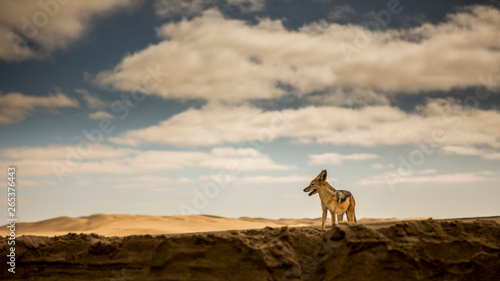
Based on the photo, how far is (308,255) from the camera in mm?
6023

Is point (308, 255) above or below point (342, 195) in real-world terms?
below

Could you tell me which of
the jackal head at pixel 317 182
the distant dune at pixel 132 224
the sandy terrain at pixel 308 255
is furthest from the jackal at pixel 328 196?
the distant dune at pixel 132 224

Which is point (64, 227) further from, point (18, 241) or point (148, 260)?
point (148, 260)

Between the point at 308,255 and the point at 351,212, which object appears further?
the point at 351,212

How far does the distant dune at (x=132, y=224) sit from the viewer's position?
15969 mm

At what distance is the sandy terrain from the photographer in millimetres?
5715

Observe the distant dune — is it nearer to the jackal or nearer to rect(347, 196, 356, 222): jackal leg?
rect(347, 196, 356, 222): jackal leg

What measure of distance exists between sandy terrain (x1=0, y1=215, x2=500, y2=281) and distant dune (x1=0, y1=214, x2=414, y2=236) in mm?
8711

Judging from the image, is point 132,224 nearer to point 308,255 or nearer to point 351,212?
point 351,212

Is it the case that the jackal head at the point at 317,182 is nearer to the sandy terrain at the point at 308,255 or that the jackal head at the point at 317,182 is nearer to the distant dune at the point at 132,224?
the sandy terrain at the point at 308,255

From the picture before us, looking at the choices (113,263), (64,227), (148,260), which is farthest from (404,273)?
(64,227)

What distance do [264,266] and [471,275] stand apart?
2.97 metres

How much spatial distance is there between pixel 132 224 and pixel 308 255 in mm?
12669

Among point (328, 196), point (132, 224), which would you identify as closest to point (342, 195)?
point (328, 196)
